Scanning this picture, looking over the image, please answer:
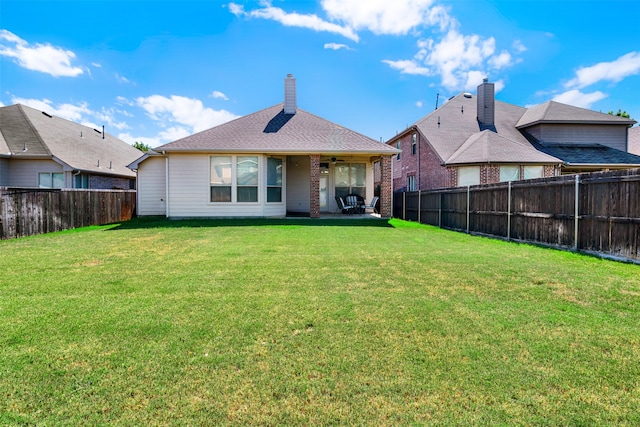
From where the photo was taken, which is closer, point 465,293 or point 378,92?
point 465,293

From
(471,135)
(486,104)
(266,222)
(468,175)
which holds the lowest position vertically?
(266,222)

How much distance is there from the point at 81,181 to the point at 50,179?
1425 millimetres

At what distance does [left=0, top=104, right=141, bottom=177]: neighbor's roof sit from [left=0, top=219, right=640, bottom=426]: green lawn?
51.7 feet

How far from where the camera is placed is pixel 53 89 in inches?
963

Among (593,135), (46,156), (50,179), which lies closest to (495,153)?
(593,135)

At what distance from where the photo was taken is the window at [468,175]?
17.3m

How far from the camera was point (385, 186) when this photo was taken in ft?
48.4

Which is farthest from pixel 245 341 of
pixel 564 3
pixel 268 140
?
pixel 564 3

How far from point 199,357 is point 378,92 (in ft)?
74.6

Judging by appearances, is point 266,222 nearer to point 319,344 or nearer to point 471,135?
point 319,344

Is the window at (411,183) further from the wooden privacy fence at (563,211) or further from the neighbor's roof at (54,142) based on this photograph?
the neighbor's roof at (54,142)

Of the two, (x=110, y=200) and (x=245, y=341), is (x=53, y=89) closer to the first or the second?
(x=110, y=200)

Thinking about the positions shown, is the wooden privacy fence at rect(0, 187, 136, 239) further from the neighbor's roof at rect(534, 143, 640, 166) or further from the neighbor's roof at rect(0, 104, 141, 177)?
the neighbor's roof at rect(534, 143, 640, 166)

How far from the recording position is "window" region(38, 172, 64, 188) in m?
18.0
